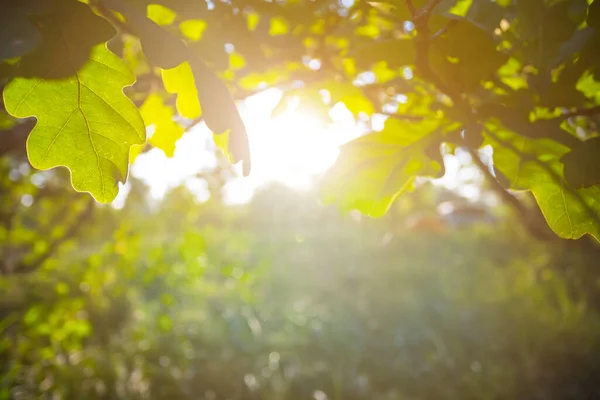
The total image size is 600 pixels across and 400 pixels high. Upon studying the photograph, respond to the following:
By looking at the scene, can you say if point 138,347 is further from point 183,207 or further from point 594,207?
point 594,207

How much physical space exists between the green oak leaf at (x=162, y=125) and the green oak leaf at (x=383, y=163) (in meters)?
0.51

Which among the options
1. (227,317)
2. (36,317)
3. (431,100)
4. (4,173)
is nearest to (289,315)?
(227,317)

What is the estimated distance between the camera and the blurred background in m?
3.38

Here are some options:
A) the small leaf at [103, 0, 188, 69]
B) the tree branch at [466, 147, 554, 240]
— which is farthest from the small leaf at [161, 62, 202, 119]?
the tree branch at [466, 147, 554, 240]

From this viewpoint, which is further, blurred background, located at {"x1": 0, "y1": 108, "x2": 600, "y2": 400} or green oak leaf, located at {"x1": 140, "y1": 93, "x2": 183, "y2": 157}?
blurred background, located at {"x1": 0, "y1": 108, "x2": 600, "y2": 400}

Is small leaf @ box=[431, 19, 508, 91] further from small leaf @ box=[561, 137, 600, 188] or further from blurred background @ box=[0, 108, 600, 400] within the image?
blurred background @ box=[0, 108, 600, 400]

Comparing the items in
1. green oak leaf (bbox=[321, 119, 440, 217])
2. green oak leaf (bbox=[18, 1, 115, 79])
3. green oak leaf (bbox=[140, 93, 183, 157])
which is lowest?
green oak leaf (bbox=[140, 93, 183, 157])

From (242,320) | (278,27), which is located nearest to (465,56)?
(278,27)

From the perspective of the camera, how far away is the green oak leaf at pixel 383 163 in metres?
0.88

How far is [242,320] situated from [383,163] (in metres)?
5.08

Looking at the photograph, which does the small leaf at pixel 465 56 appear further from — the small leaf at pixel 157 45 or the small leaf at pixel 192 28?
the small leaf at pixel 192 28

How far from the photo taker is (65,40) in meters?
0.62

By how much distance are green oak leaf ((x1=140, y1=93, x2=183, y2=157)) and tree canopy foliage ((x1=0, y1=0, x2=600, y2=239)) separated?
12 millimetres

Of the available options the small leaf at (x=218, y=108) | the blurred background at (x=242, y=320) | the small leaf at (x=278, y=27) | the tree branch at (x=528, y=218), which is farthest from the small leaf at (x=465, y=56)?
the blurred background at (x=242, y=320)
